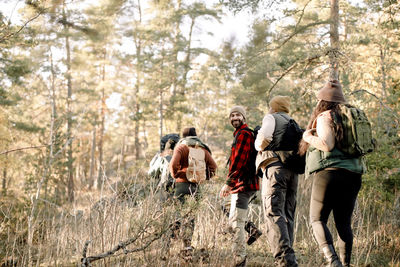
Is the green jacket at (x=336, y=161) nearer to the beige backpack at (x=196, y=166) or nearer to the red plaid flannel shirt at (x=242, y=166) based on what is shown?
the red plaid flannel shirt at (x=242, y=166)

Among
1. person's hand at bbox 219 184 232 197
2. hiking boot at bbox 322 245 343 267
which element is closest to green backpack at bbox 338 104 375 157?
hiking boot at bbox 322 245 343 267

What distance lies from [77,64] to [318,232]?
17.8 m

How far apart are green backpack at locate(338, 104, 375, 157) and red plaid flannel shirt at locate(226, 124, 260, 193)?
0.93 m

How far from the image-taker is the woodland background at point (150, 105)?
3137mm

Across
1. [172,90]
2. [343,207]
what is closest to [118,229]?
[343,207]

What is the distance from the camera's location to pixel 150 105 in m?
17.7

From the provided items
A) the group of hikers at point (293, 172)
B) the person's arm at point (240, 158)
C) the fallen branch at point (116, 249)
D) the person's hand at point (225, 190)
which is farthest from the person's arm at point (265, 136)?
the fallen branch at point (116, 249)

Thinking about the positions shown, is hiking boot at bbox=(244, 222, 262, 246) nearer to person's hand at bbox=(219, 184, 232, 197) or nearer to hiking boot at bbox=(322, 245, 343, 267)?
person's hand at bbox=(219, 184, 232, 197)

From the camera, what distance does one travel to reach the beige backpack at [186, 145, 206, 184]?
3785 mm

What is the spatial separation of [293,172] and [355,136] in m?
0.67

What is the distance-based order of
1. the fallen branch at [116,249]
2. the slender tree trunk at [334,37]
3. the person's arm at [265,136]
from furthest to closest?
the slender tree trunk at [334,37], the person's arm at [265,136], the fallen branch at [116,249]

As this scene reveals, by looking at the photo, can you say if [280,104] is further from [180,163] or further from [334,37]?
[334,37]

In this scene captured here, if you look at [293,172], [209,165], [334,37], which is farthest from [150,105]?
[293,172]

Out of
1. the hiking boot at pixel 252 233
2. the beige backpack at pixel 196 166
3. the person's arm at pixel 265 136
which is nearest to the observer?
A: the person's arm at pixel 265 136
